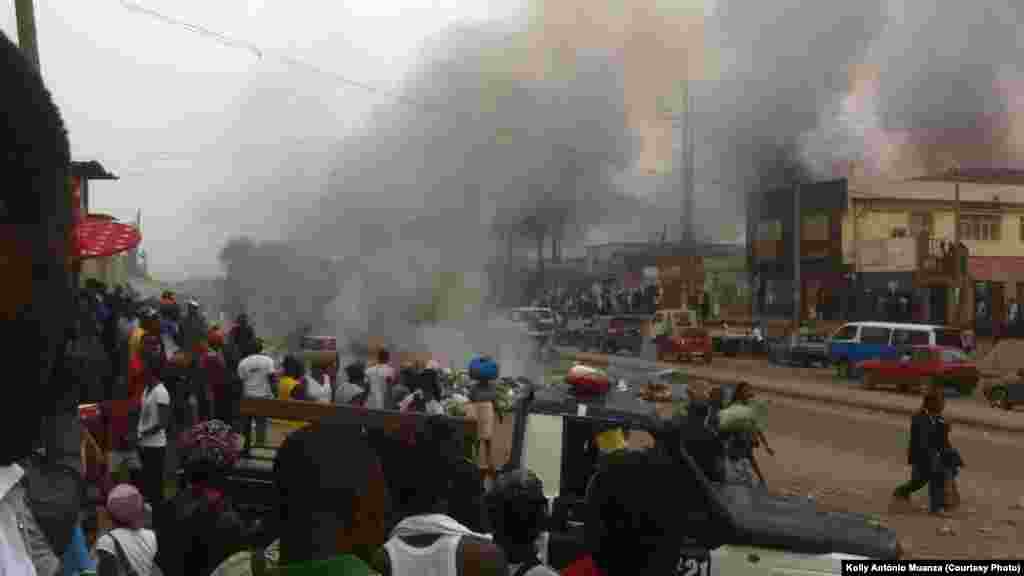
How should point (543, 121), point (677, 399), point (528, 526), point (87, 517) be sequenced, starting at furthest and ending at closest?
1. point (543, 121)
2. point (677, 399)
3. point (87, 517)
4. point (528, 526)

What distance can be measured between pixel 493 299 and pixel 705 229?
1036 inches

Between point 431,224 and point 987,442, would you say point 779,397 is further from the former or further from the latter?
point 431,224

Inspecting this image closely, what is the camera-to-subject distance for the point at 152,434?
7.72 meters

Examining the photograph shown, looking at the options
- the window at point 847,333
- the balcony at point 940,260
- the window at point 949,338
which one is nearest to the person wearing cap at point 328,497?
the window at point 949,338

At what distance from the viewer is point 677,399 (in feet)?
39.6

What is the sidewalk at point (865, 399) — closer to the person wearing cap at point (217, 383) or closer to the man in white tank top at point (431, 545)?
the person wearing cap at point (217, 383)

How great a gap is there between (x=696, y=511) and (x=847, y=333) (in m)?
28.1

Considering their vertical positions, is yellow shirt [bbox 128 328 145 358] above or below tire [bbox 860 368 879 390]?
above

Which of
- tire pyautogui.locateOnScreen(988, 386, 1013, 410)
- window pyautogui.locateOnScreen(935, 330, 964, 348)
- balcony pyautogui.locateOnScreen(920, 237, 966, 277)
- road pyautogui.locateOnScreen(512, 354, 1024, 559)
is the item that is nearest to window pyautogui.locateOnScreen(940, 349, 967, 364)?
window pyautogui.locateOnScreen(935, 330, 964, 348)

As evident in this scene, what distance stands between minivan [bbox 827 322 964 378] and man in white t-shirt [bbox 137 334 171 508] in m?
24.1

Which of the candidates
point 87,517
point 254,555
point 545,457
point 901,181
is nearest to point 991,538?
point 545,457

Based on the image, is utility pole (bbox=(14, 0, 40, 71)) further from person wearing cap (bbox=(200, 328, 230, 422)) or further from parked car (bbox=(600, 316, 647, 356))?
parked car (bbox=(600, 316, 647, 356))

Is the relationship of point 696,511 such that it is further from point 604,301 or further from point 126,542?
point 604,301

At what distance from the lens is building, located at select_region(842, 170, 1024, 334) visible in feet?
130
